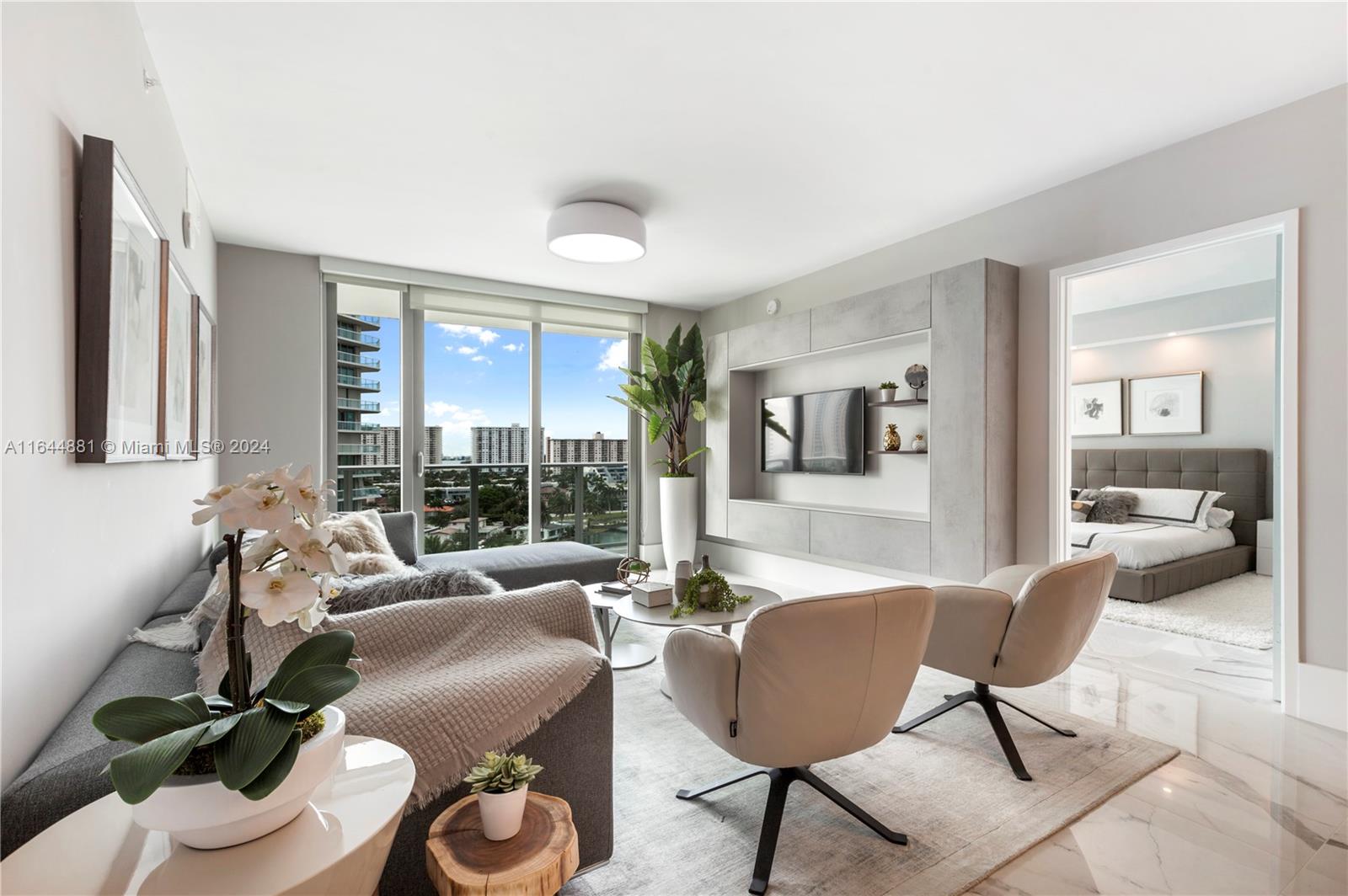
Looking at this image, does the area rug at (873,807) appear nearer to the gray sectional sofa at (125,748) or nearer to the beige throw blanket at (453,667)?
the gray sectional sofa at (125,748)

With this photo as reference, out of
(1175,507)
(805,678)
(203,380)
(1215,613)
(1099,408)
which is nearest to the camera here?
(805,678)

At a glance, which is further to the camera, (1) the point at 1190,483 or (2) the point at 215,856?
(1) the point at 1190,483

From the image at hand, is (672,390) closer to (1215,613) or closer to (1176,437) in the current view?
(1215,613)

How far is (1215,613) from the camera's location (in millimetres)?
4164

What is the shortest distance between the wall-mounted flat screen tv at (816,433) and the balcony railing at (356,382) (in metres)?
3.28

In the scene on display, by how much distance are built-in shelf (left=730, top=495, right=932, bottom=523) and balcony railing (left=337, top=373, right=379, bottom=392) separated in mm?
3107

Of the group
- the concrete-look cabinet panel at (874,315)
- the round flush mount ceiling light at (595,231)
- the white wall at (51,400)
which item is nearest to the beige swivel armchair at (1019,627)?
the concrete-look cabinet panel at (874,315)

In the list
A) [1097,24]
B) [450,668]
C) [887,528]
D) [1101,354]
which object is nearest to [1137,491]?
[1101,354]

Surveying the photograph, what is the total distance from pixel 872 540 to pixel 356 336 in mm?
4124

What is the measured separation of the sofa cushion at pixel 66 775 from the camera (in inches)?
37.1

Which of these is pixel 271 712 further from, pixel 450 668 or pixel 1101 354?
pixel 1101 354

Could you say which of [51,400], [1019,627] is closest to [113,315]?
[51,400]

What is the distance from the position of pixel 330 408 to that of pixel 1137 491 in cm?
694

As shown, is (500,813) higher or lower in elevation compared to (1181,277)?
lower
